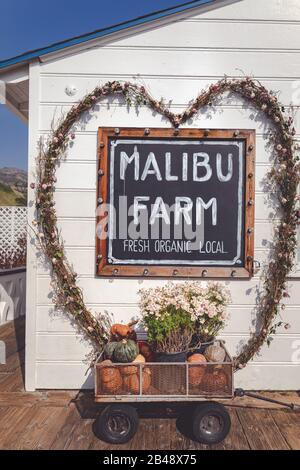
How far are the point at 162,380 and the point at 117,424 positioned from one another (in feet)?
1.56

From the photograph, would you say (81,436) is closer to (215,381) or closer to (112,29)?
(215,381)

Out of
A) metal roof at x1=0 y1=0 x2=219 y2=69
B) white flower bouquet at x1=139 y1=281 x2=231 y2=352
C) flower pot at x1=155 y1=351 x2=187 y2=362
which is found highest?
metal roof at x1=0 y1=0 x2=219 y2=69

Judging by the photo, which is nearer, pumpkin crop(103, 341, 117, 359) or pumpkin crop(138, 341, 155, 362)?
pumpkin crop(103, 341, 117, 359)

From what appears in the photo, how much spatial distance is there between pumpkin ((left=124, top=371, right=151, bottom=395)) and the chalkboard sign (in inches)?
43.9

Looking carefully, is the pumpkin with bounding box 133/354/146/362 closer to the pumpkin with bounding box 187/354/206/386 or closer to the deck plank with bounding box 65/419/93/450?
the pumpkin with bounding box 187/354/206/386

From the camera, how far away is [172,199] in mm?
4023

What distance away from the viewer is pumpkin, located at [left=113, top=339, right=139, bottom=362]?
3182 millimetres

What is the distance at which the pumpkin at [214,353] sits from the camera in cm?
325

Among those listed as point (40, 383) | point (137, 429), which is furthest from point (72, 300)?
point (137, 429)

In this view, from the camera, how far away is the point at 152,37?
4.02 meters

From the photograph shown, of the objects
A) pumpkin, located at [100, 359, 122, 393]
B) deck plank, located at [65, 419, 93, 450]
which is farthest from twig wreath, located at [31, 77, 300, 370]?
pumpkin, located at [100, 359, 122, 393]

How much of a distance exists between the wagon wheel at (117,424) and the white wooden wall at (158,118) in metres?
0.94

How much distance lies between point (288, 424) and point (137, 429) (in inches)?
48.6

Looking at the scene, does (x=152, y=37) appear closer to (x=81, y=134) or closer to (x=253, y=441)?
(x=81, y=134)
